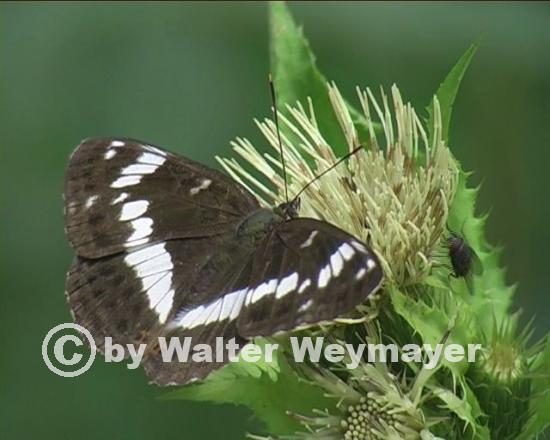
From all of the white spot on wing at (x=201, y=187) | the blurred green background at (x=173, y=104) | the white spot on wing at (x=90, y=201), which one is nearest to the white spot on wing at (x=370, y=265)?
the white spot on wing at (x=201, y=187)

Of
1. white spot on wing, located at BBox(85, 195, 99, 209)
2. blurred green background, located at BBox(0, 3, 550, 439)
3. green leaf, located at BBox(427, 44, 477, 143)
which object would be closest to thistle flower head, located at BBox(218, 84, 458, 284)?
green leaf, located at BBox(427, 44, 477, 143)

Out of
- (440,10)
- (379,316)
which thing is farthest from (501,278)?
(440,10)

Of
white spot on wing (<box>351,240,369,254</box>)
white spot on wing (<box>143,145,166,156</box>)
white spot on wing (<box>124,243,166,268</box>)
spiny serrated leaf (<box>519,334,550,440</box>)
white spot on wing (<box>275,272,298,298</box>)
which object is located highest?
white spot on wing (<box>143,145,166,156</box>)

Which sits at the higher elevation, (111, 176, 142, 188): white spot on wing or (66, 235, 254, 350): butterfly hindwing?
(111, 176, 142, 188): white spot on wing

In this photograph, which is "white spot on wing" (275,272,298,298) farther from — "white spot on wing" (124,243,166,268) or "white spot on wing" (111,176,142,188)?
"white spot on wing" (111,176,142,188)

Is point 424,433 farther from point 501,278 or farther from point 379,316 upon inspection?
point 501,278

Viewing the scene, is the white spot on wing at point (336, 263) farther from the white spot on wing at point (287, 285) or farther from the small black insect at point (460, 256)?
the small black insect at point (460, 256)

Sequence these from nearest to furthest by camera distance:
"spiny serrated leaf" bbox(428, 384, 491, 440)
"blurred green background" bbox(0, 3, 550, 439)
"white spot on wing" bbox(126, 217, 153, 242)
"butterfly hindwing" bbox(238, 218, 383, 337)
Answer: "butterfly hindwing" bbox(238, 218, 383, 337), "spiny serrated leaf" bbox(428, 384, 491, 440), "white spot on wing" bbox(126, 217, 153, 242), "blurred green background" bbox(0, 3, 550, 439)

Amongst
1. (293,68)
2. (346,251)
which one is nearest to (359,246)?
(346,251)
